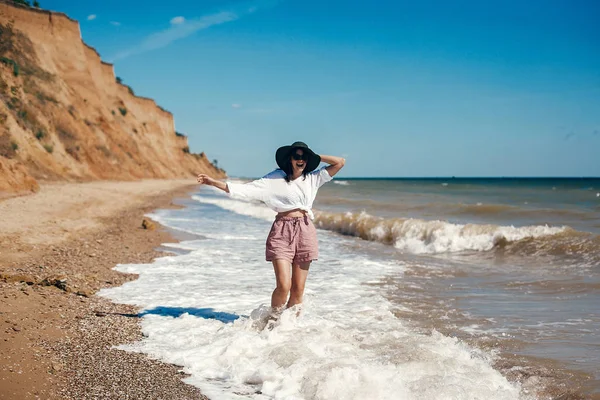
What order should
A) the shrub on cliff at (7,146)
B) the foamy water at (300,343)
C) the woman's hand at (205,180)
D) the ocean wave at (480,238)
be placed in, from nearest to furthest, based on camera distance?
1. the foamy water at (300,343)
2. the woman's hand at (205,180)
3. the ocean wave at (480,238)
4. the shrub on cliff at (7,146)

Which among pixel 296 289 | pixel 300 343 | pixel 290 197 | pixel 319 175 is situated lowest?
pixel 300 343

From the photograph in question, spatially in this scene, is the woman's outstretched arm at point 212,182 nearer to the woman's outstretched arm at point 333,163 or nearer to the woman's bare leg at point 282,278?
the woman's bare leg at point 282,278

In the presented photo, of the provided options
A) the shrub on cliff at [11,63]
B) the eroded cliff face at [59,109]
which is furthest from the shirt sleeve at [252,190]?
the shrub on cliff at [11,63]

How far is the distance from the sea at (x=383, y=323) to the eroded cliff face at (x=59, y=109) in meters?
20.4

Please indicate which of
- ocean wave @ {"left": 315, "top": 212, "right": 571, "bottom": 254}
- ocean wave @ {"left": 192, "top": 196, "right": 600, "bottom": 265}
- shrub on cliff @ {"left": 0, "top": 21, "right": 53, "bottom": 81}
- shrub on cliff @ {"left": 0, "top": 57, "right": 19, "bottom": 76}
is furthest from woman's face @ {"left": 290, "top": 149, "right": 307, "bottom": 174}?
shrub on cliff @ {"left": 0, "top": 21, "right": 53, "bottom": 81}

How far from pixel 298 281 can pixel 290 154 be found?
1.26 meters

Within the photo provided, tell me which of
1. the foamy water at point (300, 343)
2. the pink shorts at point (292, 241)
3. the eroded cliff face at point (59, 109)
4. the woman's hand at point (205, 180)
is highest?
the eroded cliff face at point (59, 109)

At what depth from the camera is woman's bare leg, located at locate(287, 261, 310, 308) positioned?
5141 millimetres

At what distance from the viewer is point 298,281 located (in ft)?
17.0

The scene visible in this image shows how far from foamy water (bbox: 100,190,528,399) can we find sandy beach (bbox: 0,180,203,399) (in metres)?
0.26

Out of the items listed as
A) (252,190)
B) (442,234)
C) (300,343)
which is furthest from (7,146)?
(300,343)

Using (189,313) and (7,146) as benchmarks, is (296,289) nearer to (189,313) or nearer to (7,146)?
(189,313)

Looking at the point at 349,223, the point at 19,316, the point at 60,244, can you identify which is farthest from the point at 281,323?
the point at 349,223

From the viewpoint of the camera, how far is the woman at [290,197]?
16.3 feet
